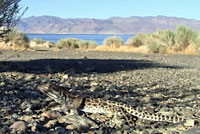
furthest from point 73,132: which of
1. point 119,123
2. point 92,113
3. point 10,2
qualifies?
point 10,2

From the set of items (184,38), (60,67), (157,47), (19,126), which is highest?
(184,38)

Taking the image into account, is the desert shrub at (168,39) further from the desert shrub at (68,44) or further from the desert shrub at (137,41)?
the desert shrub at (68,44)

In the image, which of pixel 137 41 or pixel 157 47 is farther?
pixel 137 41

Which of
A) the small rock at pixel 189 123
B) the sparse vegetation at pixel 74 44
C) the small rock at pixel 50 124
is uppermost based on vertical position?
the small rock at pixel 50 124

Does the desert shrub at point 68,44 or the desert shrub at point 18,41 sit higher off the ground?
the desert shrub at point 18,41

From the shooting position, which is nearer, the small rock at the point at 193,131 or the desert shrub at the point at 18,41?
the small rock at the point at 193,131

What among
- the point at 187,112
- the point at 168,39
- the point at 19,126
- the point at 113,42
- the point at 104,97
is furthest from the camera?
the point at 113,42

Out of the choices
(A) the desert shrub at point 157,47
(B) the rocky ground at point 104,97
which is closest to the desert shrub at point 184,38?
(A) the desert shrub at point 157,47

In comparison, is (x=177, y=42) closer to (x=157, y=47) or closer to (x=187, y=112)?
(x=157, y=47)

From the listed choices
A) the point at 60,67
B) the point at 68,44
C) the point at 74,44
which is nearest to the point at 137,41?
the point at 74,44

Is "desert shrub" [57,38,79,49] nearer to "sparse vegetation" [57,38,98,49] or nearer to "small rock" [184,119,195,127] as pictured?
Answer: "sparse vegetation" [57,38,98,49]

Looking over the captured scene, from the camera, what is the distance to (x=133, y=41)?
3494cm

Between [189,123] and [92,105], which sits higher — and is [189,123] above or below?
below

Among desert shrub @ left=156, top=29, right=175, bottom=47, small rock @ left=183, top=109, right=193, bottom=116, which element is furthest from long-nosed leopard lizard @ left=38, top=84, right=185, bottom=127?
desert shrub @ left=156, top=29, right=175, bottom=47
